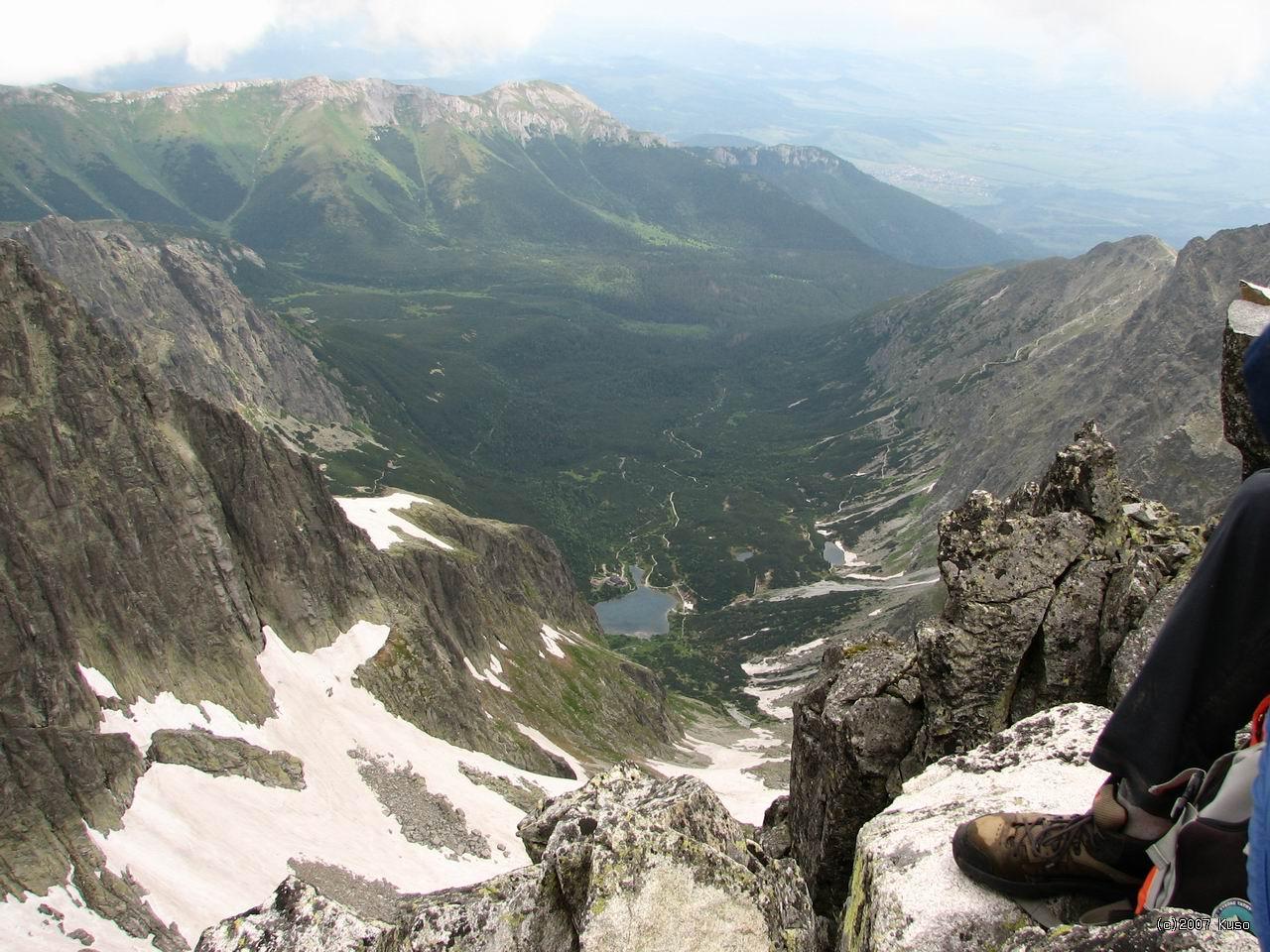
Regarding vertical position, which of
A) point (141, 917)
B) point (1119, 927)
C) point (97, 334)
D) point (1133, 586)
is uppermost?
point (1119, 927)

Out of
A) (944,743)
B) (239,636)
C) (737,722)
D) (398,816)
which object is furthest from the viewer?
(737,722)

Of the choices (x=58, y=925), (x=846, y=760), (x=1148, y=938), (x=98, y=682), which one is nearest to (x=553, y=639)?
(x=98, y=682)

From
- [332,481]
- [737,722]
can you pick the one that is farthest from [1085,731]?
[332,481]

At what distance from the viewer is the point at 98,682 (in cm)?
5012

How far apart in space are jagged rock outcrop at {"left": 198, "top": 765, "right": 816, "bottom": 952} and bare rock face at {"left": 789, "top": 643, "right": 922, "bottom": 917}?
472 centimetres

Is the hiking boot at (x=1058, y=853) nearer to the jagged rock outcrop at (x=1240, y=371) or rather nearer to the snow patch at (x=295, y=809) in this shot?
the jagged rock outcrop at (x=1240, y=371)

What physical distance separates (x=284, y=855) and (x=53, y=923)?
12348 mm

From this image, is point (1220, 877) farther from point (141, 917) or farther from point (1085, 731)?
point (141, 917)

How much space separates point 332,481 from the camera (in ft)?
604

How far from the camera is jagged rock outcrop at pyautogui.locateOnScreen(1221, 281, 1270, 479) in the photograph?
1161cm

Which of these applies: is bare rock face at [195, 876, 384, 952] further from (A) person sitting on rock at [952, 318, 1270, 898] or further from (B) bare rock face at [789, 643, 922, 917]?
(A) person sitting on rock at [952, 318, 1270, 898]

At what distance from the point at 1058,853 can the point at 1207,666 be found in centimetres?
273

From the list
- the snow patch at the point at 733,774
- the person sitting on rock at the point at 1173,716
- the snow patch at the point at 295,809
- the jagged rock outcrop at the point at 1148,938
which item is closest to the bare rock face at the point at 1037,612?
the person sitting on rock at the point at 1173,716

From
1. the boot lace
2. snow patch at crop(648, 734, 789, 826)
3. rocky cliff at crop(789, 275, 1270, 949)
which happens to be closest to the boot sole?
the boot lace
